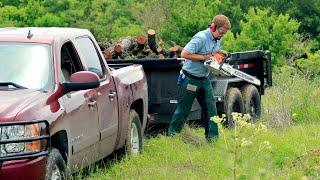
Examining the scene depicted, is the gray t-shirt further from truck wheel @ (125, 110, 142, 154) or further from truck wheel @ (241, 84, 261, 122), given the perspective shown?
truck wheel @ (241, 84, 261, 122)

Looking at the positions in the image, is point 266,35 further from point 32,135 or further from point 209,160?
point 32,135

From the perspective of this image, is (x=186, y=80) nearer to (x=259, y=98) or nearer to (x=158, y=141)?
(x=158, y=141)

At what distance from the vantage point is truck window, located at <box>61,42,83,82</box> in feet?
26.0

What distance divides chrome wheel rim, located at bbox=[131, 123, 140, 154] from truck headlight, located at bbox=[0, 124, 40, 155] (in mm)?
Result: 3380

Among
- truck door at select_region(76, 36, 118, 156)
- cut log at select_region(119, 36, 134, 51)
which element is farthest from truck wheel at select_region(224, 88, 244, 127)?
truck door at select_region(76, 36, 118, 156)

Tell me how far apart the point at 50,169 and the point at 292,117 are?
25.4 ft

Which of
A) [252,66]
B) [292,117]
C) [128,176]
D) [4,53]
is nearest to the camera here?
[4,53]

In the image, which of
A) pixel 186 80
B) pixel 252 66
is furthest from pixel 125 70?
pixel 252 66

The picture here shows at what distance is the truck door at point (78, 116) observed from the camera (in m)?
7.27

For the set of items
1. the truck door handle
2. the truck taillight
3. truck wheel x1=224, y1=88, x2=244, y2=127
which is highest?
the truck taillight

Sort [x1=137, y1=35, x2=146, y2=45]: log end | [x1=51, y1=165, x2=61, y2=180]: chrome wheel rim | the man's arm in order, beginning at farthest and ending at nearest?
[x1=137, y1=35, x2=146, y2=45]: log end < the man's arm < [x1=51, y1=165, x2=61, y2=180]: chrome wheel rim

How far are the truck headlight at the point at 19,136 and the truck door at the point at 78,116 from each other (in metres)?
0.74

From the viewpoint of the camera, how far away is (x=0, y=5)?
8469 centimetres

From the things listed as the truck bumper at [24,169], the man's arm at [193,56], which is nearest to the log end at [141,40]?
the man's arm at [193,56]
